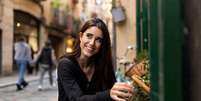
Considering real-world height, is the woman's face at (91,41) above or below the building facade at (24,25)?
below

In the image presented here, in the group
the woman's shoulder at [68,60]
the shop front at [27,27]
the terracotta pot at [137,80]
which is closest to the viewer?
the terracotta pot at [137,80]

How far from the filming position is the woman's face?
97.3 inches

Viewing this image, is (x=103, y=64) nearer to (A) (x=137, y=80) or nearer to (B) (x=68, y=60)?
(B) (x=68, y=60)

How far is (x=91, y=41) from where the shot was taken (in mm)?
2463

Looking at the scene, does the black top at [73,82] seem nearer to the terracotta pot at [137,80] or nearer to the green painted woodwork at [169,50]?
the terracotta pot at [137,80]

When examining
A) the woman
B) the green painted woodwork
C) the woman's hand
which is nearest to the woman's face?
the woman

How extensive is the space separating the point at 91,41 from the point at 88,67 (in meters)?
0.28

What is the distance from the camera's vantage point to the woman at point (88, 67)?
2465 millimetres

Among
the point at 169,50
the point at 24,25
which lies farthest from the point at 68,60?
the point at 24,25

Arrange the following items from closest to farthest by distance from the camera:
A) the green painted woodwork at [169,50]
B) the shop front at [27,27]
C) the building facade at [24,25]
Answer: the green painted woodwork at [169,50], the building facade at [24,25], the shop front at [27,27]

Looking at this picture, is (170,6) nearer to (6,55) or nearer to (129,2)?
(129,2)

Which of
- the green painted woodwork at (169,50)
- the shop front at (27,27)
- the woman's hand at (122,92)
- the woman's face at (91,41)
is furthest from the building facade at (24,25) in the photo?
the green painted woodwork at (169,50)

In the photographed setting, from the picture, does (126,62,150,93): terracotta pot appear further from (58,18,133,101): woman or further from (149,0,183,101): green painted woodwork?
(149,0,183,101): green painted woodwork

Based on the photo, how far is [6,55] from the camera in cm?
2667
